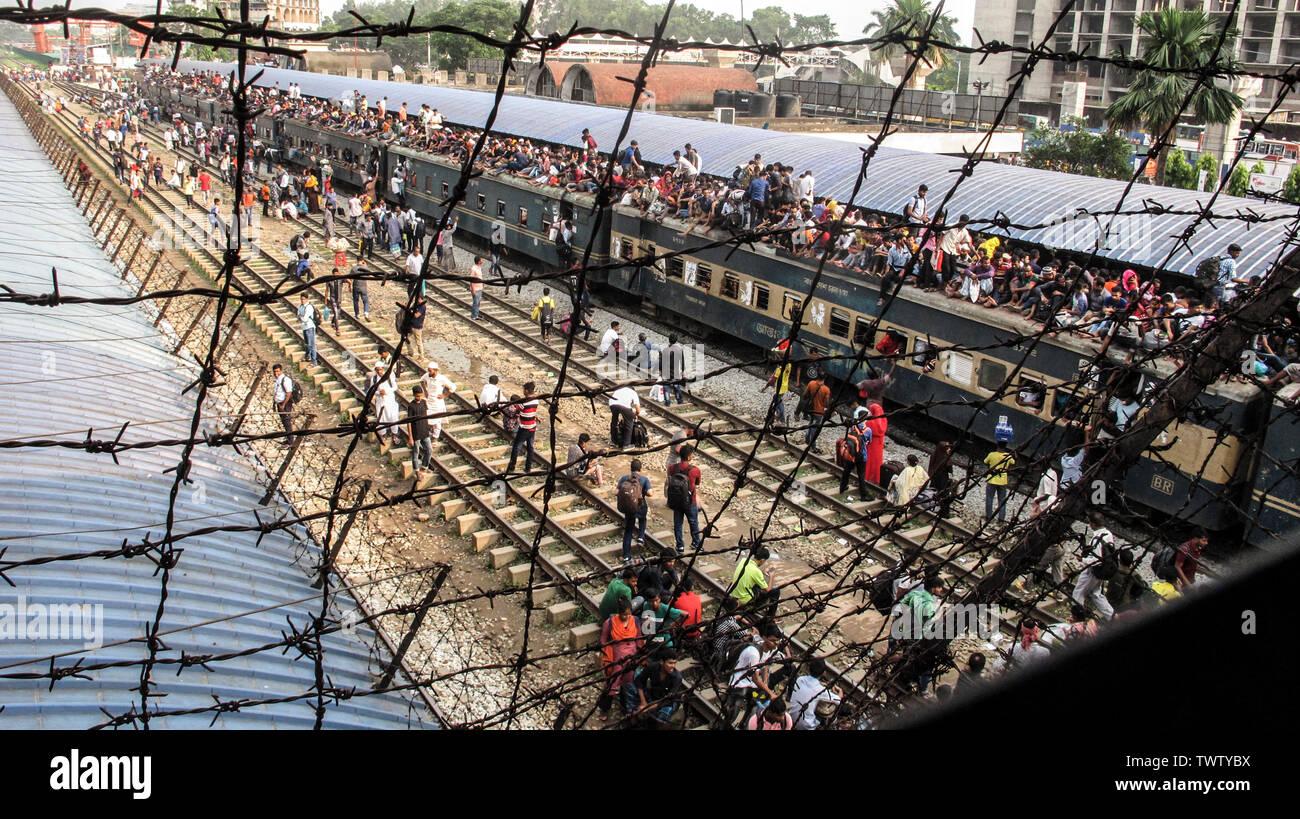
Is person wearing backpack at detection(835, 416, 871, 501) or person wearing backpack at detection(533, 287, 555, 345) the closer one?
person wearing backpack at detection(835, 416, 871, 501)

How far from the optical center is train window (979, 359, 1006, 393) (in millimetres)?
14953

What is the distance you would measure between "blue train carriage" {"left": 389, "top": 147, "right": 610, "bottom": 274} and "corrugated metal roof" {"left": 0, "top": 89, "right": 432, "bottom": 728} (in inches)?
434

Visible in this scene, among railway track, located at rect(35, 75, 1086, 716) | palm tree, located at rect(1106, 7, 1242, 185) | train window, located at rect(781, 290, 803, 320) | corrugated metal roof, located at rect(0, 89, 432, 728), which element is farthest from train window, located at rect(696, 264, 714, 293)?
palm tree, located at rect(1106, 7, 1242, 185)

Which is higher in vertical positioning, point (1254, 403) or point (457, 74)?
point (457, 74)

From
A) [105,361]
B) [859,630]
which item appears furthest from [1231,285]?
[105,361]

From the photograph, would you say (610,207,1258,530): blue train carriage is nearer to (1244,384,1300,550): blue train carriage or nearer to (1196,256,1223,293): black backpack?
(1244,384,1300,550): blue train carriage

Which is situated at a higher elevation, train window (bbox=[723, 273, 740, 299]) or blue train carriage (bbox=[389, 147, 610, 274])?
blue train carriage (bbox=[389, 147, 610, 274])

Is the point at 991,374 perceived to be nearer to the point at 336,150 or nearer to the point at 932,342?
the point at 932,342

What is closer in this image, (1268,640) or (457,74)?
(1268,640)

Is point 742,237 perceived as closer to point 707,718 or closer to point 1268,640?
point 1268,640

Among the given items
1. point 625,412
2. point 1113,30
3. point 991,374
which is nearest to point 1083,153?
point 1113,30

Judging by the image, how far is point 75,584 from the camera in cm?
680

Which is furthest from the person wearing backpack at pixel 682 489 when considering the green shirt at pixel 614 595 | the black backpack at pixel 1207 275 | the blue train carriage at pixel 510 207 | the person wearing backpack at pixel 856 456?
the blue train carriage at pixel 510 207
